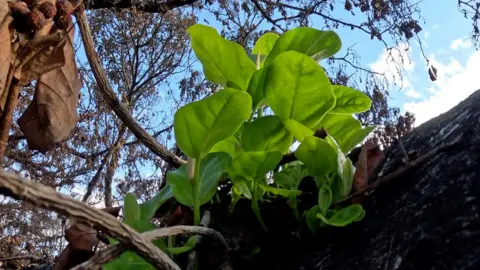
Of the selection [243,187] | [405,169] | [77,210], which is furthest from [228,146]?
[77,210]

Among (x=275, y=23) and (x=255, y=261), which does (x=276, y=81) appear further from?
(x=275, y=23)

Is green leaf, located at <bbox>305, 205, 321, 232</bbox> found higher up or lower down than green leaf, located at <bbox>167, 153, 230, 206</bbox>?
lower down

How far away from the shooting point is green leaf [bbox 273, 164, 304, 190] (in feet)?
1.46

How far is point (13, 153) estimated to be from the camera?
4.89 meters

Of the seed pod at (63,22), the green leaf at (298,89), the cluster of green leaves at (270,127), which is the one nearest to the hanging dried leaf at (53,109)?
the seed pod at (63,22)

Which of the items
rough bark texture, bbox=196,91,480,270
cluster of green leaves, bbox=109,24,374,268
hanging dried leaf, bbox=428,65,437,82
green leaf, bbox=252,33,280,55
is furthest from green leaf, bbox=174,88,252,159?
hanging dried leaf, bbox=428,65,437,82

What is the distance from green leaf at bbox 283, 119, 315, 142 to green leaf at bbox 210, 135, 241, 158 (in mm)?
91

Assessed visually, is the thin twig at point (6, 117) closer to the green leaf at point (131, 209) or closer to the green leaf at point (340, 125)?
the green leaf at point (131, 209)

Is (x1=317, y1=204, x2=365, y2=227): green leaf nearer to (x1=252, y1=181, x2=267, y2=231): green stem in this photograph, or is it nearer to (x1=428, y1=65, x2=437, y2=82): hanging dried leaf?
(x1=252, y1=181, x2=267, y2=231): green stem

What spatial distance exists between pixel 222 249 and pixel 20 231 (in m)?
5.83

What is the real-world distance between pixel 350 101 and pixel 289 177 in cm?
9

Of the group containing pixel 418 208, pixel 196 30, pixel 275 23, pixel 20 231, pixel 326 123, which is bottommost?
pixel 418 208

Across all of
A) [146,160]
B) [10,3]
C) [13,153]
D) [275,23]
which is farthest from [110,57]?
[10,3]

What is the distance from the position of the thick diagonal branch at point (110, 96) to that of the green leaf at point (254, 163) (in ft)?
0.90
